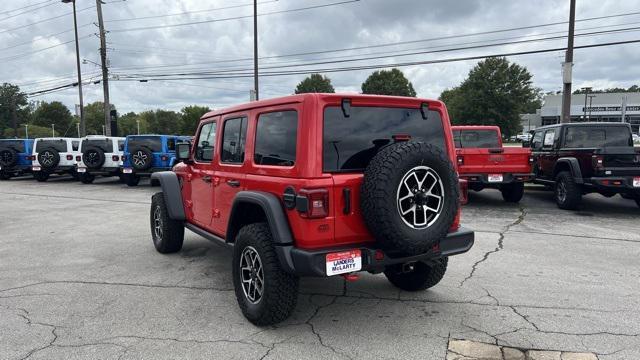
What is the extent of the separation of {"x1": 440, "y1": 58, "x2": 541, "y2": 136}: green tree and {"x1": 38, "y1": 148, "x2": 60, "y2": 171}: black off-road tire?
4844cm

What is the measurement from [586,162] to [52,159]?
1710 centimetres

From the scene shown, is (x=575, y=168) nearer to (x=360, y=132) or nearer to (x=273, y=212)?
(x=360, y=132)

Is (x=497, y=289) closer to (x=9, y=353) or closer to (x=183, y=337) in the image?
(x=183, y=337)

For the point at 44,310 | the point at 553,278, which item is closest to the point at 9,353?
the point at 44,310

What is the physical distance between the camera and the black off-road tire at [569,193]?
30.7 ft

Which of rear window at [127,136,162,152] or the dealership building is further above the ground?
the dealership building

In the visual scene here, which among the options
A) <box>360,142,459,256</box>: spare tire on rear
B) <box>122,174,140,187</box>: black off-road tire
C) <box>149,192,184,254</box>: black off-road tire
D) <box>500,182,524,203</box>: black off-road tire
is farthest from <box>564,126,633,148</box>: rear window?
<box>122,174,140,187</box>: black off-road tire

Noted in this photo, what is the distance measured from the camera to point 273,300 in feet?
11.6

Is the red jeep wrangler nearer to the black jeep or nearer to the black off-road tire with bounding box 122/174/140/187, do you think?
the black jeep

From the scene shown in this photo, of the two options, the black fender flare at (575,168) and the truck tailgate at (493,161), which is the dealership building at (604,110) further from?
the black fender flare at (575,168)

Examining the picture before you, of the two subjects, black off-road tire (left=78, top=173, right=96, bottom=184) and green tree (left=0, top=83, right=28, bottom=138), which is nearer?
black off-road tire (left=78, top=173, right=96, bottom=184)

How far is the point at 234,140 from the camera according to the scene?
4426mm

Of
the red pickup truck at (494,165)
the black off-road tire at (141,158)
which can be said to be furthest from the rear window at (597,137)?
the black off-road tire at (141,158)

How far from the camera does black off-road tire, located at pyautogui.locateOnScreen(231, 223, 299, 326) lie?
3523 millimetres
